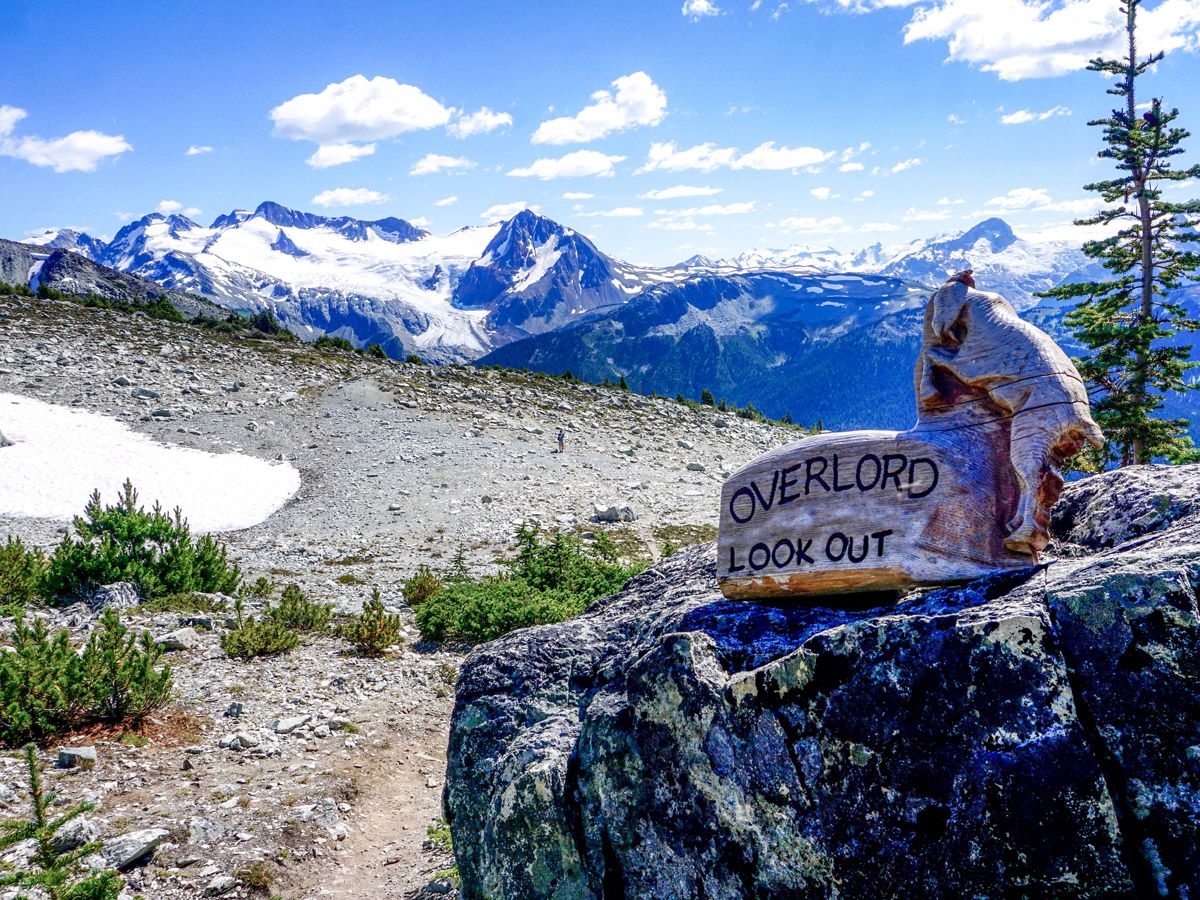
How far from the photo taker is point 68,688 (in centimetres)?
909

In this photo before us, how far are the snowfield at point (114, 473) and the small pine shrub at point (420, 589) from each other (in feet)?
30.9

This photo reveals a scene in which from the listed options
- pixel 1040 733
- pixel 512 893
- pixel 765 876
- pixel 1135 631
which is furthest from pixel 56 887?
pixel 1135 631

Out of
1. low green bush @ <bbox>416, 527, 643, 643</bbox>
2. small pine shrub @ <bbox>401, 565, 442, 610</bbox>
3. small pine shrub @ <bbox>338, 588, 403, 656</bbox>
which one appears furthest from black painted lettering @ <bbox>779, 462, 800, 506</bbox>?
small pine shrub @ <bbox>401, 565, 442, 610</bbox>

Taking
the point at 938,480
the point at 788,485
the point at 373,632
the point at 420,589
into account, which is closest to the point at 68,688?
the point at 373,632

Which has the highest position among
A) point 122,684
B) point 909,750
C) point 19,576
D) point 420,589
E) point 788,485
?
point 788,485

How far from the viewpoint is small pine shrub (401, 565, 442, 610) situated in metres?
16.1

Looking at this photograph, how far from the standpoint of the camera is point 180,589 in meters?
15.2

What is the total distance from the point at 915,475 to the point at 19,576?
1621cm

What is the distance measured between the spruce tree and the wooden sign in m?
17.3

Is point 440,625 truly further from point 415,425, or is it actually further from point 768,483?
point 415,425

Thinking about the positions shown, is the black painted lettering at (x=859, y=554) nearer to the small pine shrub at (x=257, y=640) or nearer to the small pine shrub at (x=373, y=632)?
the small pine shrub at (x=373, y=632)

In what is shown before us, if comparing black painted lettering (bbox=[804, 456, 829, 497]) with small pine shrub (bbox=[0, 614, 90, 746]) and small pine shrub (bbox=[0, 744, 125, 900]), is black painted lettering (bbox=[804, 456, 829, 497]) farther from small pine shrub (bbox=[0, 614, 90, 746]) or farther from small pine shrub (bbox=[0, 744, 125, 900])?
small pine shrub (bbox=[0, 614, 90, 746])

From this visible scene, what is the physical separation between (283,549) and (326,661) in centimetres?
922

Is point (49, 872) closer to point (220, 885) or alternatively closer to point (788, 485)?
point (220, 885)
